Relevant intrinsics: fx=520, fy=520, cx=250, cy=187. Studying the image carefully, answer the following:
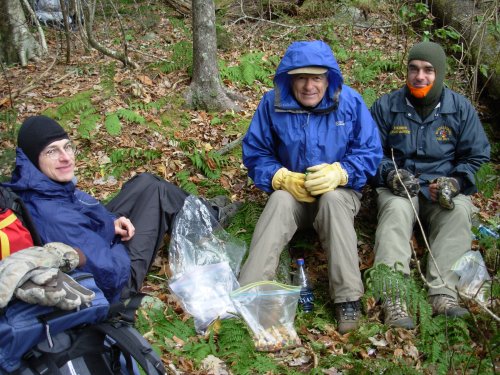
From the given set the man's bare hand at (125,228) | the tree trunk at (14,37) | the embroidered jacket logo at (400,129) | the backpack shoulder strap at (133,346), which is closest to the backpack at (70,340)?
the backpack shoulder strap at (133,346)

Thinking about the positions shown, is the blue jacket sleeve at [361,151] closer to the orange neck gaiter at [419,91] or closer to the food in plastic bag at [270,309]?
the orange neck gaiter at [419,91]

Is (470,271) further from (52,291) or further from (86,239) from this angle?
(52,291)

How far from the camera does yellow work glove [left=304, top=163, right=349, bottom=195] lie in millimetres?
4457

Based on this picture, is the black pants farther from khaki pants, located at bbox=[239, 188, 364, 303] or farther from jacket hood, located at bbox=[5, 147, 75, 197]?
jacket hood, located at bbox=[5, 147, 75, 197]

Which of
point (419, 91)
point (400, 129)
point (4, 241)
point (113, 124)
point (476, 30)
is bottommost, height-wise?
point (4, 241)

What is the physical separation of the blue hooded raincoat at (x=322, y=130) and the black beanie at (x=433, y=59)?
665mm

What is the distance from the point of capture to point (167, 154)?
6.18 meters

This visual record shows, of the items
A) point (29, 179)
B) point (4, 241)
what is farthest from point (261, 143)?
point (4, 241)

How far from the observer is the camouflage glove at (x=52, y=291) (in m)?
2.45

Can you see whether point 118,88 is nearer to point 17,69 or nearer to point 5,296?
point 17,69

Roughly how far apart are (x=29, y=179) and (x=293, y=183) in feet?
7.05

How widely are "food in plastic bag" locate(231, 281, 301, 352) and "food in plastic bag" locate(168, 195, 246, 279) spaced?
0.57 metres

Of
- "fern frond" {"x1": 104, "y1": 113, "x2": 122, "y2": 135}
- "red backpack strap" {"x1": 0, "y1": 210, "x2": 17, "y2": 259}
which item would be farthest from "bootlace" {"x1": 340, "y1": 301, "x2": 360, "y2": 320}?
"fern frond" {"x1": 104, "y1": 113, "x2": 122, "y2": 135}

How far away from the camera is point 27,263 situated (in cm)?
261
